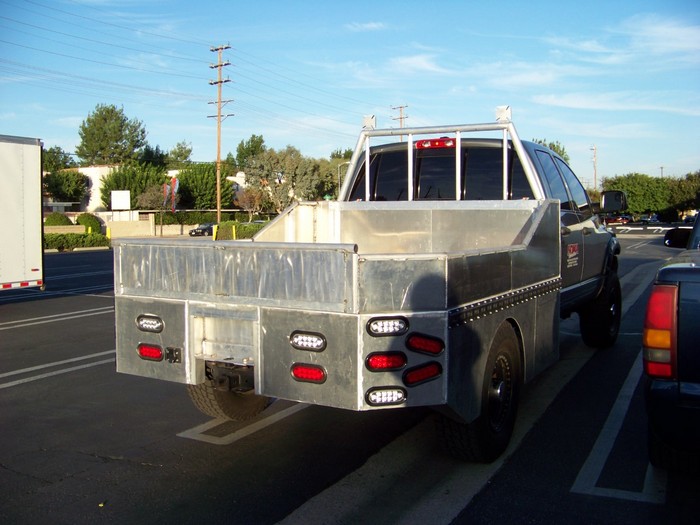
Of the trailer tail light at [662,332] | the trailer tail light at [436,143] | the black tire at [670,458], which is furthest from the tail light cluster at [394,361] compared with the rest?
the trailer tail light at [436,143]

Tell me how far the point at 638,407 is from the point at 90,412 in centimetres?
493

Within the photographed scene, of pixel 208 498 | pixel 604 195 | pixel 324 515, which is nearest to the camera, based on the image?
pixel 324 515

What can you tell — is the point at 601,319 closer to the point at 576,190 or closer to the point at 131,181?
the point at 576,190

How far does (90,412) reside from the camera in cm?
629

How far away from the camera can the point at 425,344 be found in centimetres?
395

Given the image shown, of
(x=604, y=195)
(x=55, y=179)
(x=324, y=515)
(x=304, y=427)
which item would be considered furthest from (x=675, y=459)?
(x=55, y=179)

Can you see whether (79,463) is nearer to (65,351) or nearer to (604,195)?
(65,351)

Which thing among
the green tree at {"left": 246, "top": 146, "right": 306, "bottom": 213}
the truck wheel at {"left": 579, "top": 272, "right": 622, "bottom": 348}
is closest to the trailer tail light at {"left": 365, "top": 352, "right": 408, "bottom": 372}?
the truck wheel at {"left": 579, "top": 272, "right": 622, "bottom": 348}

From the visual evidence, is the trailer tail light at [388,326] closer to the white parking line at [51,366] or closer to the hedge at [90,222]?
the white parking line at [51,366]

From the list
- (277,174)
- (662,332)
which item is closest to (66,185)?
(277,174)

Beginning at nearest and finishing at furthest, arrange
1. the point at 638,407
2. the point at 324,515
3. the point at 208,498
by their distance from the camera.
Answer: the point at 324,515, the point at 208,498, the point at 638,407

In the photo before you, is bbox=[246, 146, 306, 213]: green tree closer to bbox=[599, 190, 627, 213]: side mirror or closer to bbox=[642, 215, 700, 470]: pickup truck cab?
bbox=[599, 190, 627, 213]: side mirror

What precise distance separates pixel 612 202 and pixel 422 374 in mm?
5337

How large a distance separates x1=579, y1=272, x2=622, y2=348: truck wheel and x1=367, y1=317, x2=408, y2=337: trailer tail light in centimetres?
530
